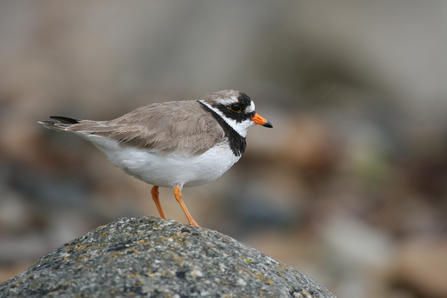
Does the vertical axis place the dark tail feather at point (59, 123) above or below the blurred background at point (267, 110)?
below

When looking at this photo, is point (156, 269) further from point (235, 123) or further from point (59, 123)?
point (235, 123)

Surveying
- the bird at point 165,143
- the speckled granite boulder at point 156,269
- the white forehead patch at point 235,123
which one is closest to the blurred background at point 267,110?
the white forehead patch at point 235,123

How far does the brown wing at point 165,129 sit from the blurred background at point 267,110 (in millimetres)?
6200

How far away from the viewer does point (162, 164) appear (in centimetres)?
566

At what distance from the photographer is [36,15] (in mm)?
17828

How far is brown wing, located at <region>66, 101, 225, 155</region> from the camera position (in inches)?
224

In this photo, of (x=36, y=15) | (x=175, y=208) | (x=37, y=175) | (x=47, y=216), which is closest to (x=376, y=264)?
(x=175, y=208)

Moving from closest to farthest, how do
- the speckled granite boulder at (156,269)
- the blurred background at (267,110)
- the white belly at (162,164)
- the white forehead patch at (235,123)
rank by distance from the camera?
the speckled granite boulder at (156,269) < the white belly at (162,164) < the white forehead patch at (235,123) < the blurred background at (267,110)

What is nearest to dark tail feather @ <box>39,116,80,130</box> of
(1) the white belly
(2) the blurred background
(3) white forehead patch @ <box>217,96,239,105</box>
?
(1) the white belly

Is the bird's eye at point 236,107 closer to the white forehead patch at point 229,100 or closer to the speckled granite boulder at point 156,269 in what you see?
the white forehead patch at point 229,100

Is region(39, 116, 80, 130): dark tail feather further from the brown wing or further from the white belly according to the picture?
the white belly

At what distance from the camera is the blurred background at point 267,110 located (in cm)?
1230

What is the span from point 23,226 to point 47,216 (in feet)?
2.05

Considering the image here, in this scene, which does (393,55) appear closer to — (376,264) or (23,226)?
(376,264)
